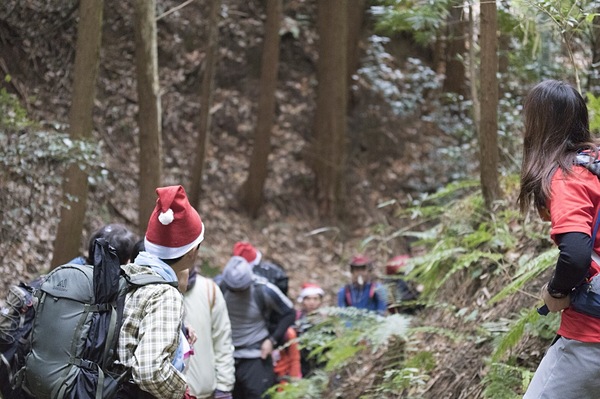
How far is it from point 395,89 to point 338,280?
15.4 ft

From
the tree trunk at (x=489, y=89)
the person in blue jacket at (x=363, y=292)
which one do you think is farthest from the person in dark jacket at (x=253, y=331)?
the tree trunk at (x=489, y=89)

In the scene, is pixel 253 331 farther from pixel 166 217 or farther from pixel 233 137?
pixel 233 137

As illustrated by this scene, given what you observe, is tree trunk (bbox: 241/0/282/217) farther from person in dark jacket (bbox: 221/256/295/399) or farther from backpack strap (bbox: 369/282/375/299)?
person in dark jacket (bbox: 221/256/295/399)

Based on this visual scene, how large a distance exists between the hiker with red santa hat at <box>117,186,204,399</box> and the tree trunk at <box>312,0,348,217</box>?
39.6 feet

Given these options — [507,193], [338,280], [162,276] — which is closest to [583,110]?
[162,276]

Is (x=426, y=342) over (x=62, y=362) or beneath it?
beneath

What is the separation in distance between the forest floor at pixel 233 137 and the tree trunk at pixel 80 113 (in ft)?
4.21

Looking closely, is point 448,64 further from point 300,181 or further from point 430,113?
point 300,181

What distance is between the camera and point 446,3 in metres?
8.09

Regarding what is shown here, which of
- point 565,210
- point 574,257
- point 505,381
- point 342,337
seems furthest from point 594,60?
point 574,257

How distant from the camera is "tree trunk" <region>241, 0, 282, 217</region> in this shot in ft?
49.4

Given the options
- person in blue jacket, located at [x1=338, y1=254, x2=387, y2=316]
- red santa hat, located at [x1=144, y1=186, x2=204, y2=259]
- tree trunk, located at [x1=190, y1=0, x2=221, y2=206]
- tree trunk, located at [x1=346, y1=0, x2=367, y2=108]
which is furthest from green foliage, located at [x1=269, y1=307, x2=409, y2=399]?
tree trunk, located at [x1=346, y1=0, x2=367, y2=108]

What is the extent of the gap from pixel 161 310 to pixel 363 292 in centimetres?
562

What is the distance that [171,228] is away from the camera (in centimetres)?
382
